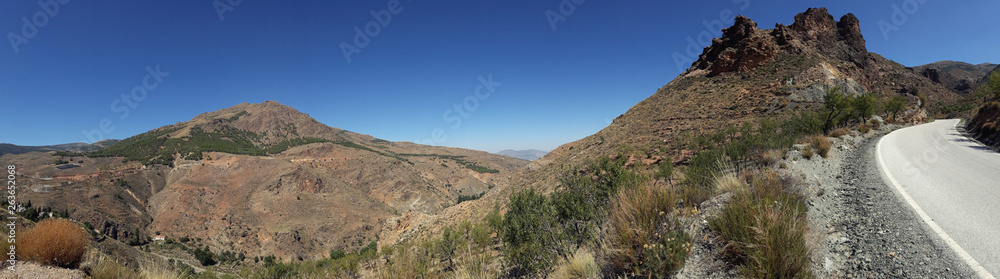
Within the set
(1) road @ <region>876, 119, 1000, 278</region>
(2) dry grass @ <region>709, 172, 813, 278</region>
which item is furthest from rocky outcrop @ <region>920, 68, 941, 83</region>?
(2) dry grass @ <region>709, 172, 813, 278</region>

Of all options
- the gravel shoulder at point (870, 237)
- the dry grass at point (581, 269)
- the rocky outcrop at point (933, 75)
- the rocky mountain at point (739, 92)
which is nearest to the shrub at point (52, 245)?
the dry grass at point (581, 269)

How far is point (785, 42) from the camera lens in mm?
40750

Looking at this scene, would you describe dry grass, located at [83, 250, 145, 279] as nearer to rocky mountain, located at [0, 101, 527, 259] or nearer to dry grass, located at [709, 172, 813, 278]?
dry grass, located at [709, 172, 813, 278]

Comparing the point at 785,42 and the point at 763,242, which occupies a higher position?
the point at 785,42

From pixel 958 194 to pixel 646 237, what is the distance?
6.45 m

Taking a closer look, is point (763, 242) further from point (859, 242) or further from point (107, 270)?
point (107, 270)

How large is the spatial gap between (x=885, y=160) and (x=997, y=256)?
8.60 meters

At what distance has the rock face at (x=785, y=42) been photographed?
38406mm

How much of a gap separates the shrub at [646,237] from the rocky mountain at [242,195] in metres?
A: 33.9

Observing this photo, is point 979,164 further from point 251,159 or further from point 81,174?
point 81,174

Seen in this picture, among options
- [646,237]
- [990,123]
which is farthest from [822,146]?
[990,123]

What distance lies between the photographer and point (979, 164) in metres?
7.73

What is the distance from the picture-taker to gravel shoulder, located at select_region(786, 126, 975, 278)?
2682mm

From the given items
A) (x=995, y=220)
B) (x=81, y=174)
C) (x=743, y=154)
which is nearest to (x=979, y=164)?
(x=743, y=154)
